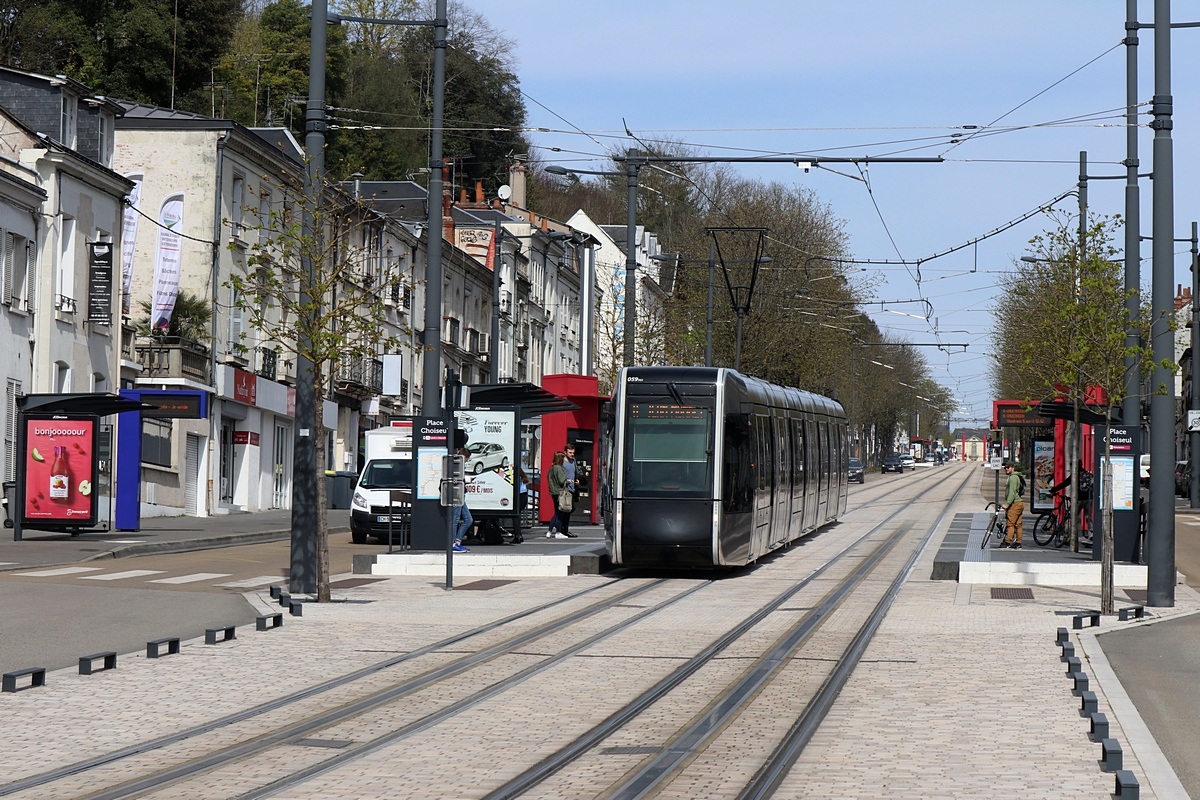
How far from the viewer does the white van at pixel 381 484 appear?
35281 mm

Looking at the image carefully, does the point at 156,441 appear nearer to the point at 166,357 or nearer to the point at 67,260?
the point at 166,357

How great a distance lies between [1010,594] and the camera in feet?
73.2

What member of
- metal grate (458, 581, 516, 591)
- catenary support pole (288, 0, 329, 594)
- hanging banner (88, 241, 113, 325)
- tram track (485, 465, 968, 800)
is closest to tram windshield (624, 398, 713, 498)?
metal grate (458, 581, 516, 591)

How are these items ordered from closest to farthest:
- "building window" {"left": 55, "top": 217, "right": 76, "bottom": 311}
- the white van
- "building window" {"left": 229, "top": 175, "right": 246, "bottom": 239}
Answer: the white van < "building window" {"left": 55, "top": 217, "right": 76, "bottom": 311} < "building window" {"left": 229, "top": 175, "right": 246, "bottom": 239}

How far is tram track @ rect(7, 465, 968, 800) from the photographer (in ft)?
29.5

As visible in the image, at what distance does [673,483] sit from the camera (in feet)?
79.0

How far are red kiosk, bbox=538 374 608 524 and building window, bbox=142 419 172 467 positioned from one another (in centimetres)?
1017

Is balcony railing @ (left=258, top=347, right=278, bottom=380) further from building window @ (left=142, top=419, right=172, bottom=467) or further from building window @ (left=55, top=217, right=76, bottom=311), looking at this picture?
building window @ (left=55, top=217, right=76, bottom=311)

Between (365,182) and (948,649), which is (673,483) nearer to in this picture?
(948,649)

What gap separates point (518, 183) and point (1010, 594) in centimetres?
6318

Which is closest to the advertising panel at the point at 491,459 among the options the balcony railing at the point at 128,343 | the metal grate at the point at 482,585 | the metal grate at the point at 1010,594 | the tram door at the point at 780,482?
the tram door at the point at 780,482

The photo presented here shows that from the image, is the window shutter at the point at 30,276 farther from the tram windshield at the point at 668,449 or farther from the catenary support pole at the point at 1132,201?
the catenary support pole at the point at 1132,201

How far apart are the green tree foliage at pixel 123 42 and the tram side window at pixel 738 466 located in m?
35.4

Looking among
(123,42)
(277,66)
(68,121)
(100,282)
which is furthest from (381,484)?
(277,66)
